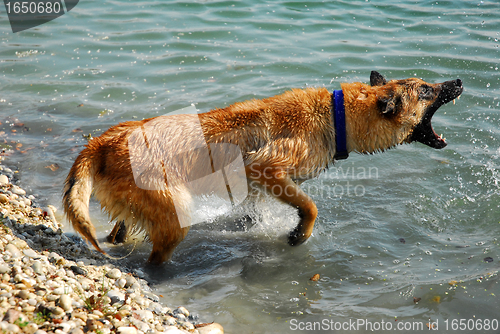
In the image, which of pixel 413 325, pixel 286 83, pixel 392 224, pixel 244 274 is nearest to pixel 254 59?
pixel 286 83

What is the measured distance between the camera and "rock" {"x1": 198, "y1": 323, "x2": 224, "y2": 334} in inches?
141

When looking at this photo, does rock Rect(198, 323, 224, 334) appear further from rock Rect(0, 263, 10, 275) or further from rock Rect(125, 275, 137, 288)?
rock Rect(0, 263, 10, 275)

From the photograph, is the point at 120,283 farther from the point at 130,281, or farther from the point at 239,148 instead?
the point at 239,148

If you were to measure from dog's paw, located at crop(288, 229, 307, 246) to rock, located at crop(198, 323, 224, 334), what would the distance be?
147 centimetres

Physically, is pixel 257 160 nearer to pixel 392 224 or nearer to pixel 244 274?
pixel 244 274

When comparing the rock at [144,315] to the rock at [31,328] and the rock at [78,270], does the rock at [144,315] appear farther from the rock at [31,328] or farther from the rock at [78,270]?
the rock at [31,328]

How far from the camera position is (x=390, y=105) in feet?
14.6

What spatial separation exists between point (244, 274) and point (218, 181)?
1.06m

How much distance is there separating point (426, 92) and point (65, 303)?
4.10m

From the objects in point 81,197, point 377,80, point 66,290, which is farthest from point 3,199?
point 377,80

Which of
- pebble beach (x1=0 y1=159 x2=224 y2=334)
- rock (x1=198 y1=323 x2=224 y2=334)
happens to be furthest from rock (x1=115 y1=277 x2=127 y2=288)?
rock (x1=198 y1=323 x2=224 y2=334)

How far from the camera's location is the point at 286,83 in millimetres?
8695

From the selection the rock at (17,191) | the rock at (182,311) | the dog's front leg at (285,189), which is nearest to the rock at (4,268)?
the rock at (182,311)

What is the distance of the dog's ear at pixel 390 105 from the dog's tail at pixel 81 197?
295 centimetres
